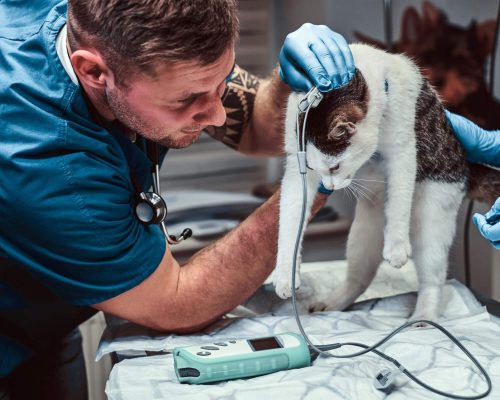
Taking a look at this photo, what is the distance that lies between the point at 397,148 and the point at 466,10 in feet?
2.40

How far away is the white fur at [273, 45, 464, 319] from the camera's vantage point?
3.35 feet

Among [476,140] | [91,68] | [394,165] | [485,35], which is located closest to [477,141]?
[476,140]

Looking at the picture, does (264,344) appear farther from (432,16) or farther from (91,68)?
(432,16)

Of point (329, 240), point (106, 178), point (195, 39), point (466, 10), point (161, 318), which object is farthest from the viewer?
point (329, 240)

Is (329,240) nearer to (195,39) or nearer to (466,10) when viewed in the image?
(466,10)

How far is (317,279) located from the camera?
1.35 metres

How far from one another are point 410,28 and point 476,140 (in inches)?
28.1

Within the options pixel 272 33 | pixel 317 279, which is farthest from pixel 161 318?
pixel 272 33

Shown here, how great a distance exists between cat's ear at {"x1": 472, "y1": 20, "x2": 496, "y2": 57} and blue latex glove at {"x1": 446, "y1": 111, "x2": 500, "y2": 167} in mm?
474

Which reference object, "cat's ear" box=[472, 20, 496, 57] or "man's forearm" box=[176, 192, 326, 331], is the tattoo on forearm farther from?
"cat's ear" box=[472, 20, 496, 57]

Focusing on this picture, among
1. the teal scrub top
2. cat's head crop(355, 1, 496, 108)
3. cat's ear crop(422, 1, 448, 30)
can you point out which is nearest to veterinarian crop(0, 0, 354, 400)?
the teal scrub top

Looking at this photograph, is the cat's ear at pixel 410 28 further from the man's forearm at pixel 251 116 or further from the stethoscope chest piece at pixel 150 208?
the stethoscope chest piece at pixel 150 208

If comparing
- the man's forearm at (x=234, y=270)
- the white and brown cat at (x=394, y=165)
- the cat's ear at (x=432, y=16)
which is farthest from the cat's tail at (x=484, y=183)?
the cat's ear at (x=432, y=16)

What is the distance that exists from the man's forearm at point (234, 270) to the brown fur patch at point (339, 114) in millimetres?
172
